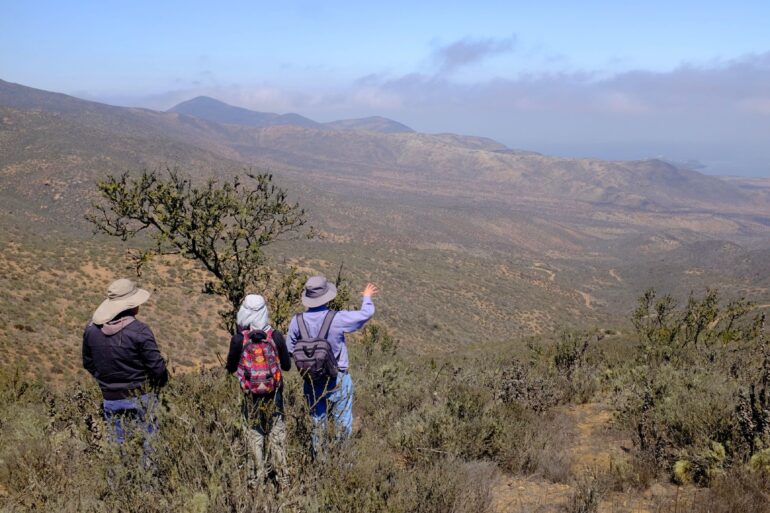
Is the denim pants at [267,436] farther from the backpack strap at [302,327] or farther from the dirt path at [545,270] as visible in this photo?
the dirt path at [545,270]

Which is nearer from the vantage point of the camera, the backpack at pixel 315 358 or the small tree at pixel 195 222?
the backpack at pixel 315 358

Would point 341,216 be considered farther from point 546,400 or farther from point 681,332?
point 546,400

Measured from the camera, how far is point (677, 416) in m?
4.66

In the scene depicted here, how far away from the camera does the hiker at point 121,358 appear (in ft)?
12.3

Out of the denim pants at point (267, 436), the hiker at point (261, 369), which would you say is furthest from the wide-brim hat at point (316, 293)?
the denim pants at point (267, 436)

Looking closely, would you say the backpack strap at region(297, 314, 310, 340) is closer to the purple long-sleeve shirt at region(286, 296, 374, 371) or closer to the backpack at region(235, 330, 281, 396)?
the purple long-sleeve shirt at region(286, 296, 374, 371)

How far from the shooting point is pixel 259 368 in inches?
143

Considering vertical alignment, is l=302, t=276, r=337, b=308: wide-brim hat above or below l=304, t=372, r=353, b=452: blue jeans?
above

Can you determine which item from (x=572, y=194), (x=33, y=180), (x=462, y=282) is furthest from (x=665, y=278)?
(x=572, y=194)

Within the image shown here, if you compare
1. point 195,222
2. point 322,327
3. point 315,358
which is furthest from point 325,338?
point 195,222

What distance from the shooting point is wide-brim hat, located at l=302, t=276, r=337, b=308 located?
4.12 meters

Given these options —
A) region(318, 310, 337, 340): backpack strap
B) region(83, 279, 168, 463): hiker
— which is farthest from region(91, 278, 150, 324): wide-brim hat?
region(318, 310, 337, 340): backpack strap

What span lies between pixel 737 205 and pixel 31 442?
9441 inches

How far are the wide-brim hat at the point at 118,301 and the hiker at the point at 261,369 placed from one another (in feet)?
2.85
